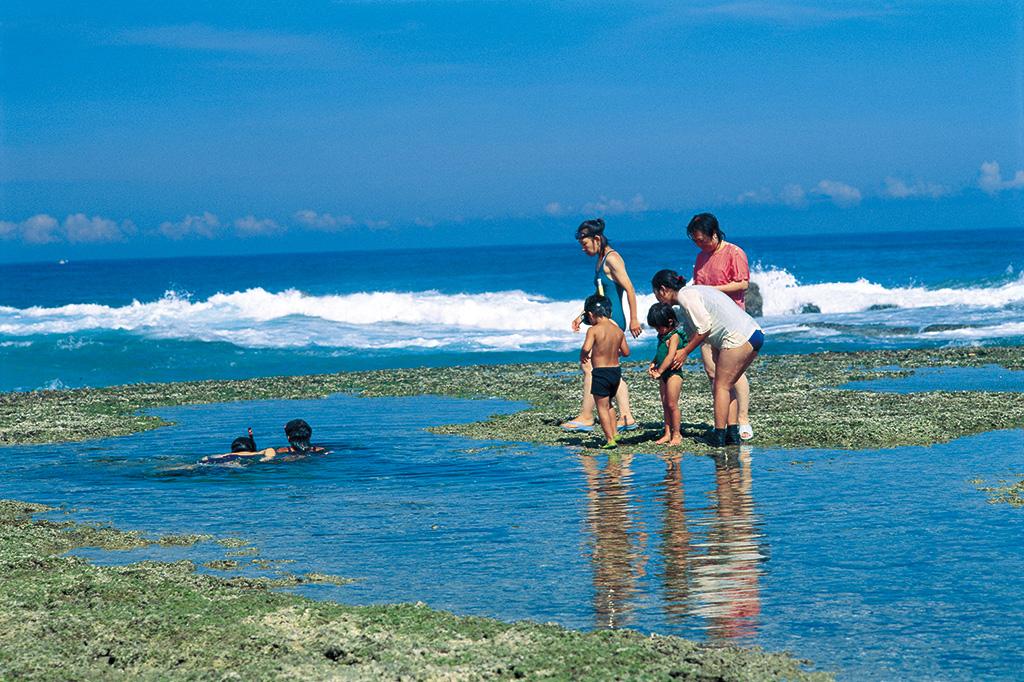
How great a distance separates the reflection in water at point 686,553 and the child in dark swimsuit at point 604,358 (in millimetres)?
1697

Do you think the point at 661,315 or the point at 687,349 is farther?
the point at 661,315

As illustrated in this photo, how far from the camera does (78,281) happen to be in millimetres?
133375

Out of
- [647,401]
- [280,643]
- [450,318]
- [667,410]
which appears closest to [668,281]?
[667,410]

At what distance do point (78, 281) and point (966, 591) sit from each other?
136668 mm

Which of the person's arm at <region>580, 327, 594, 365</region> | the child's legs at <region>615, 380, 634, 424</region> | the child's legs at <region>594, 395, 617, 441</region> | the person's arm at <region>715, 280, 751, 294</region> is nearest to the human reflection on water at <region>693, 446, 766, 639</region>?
the child's legs at <region>594, 395, 617, 441</region>

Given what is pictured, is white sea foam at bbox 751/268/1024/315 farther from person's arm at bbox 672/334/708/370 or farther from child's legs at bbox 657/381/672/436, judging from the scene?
person's arm at bbox 672/334/708/370

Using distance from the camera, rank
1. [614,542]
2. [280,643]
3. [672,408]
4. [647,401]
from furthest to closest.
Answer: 1. [647,401]
2. [672,408]
3. [614,542]
4. [280,643]

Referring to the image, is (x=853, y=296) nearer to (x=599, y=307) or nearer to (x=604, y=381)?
(x=599, y=307)

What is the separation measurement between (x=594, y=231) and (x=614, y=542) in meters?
6.14

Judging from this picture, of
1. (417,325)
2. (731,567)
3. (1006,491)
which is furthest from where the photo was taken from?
(417,325)

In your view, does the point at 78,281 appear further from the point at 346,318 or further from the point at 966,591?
the point at 966,591

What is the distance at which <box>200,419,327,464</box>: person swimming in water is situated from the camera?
44.2ft

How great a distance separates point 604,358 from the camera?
13.5 meters

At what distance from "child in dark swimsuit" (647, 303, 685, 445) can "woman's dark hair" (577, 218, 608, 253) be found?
127 cm
